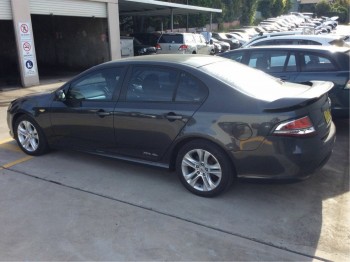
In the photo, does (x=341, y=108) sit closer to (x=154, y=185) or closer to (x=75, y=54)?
(x=154, y=185)

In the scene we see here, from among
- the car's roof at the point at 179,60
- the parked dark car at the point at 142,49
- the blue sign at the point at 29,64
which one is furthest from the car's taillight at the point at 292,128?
the parked dark car at the point at 142,49

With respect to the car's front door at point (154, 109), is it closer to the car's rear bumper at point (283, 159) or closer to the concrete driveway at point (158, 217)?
the concrete driveway at point (158, 217)

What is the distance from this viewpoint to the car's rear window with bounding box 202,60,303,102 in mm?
3811

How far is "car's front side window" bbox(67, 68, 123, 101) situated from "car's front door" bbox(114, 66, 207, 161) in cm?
20

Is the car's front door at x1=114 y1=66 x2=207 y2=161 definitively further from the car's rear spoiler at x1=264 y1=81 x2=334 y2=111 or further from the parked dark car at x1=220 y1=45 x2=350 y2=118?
the parked dark car at x1=220 y1=45 x2=350 y2=118

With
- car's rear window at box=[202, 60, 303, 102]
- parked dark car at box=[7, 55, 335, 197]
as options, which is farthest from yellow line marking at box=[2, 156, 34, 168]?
car's rear window at box=[202, 60, 303, 102]

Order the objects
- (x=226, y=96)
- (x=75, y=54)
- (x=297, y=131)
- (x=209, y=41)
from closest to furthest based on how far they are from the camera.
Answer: (x=297, y=131), (x=226, y=96), (x=75, y=54), (x=209, y=41)

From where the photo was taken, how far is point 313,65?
6.21m

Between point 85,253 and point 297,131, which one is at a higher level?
point 297,131

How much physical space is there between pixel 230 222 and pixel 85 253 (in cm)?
140

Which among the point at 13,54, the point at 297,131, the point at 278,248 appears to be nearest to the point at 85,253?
the point at 278,248

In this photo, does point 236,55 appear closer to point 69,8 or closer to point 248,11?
point 69,8

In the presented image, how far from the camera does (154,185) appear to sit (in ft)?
14.5

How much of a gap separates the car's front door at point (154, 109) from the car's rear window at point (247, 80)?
30cm
